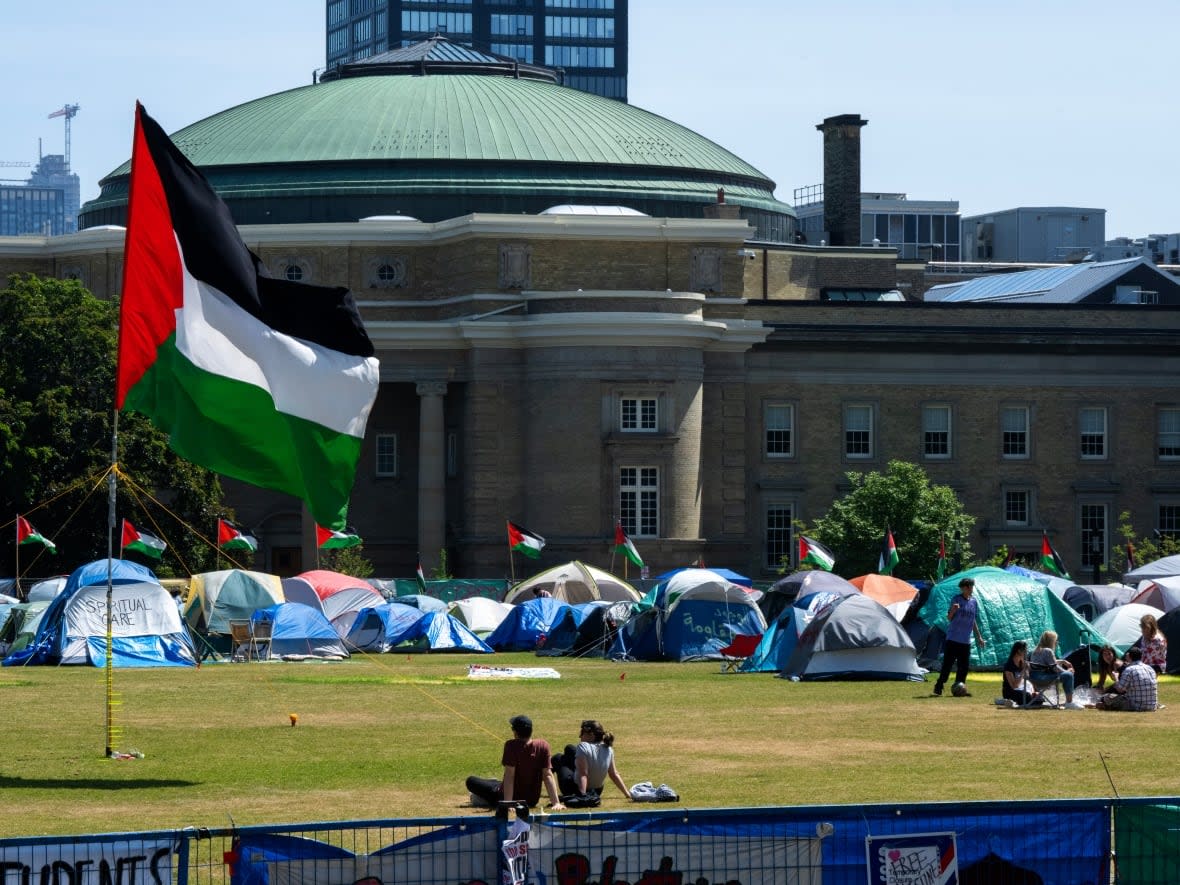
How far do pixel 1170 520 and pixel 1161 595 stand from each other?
4135 centimetres

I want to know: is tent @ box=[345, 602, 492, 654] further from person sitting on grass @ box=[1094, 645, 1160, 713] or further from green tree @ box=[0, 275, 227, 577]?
person sitting on grass @ box=[1094, 645, 1160, 713]

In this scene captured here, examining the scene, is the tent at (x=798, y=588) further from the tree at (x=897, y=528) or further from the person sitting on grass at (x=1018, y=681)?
the tree at (x=897, y=528)

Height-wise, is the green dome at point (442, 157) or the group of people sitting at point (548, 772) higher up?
the green dome at point (442, 157)

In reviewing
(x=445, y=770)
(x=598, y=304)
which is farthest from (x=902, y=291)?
(x=445, y=770)

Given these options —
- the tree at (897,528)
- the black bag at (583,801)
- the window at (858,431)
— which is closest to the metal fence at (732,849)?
the black bag at (583,801)

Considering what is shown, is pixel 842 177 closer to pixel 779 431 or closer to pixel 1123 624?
pixel 779 431

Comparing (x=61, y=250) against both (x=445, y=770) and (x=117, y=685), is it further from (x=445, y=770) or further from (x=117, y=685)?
(x=445, y=770)

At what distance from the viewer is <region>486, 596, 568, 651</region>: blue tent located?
56781 mm

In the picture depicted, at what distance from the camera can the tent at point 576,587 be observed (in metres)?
64.1

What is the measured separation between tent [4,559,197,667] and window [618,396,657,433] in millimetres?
33661

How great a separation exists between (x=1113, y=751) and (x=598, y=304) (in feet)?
Result: 178

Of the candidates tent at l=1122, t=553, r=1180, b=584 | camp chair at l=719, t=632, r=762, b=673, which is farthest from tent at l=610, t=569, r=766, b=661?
tent at l=1122, t=553, r=1180, b=584

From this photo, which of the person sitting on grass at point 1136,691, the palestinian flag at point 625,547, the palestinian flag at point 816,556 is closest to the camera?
the person sitting on grass at point 1136,691

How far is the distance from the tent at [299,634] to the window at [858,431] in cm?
3609
